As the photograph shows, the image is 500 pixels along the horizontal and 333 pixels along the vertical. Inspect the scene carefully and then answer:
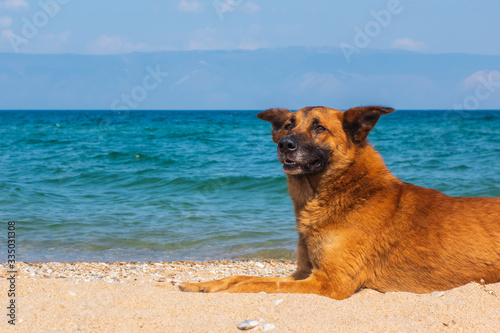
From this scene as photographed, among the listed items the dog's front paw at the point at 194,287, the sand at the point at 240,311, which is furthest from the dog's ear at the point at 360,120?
the dog's front paw at the point at 194,287

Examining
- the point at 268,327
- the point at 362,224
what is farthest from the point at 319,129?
the point at 268,327

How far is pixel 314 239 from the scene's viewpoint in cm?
477

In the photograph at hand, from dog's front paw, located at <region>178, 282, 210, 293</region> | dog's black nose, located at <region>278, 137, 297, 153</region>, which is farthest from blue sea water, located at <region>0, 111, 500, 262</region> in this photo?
dog's front paw, located at <region>178, 282, 210, 293</region>

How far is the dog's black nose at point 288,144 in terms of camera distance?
484 cm

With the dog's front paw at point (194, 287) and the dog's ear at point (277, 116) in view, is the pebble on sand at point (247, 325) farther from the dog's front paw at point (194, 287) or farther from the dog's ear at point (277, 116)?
the dog's ear at point (277, 116)

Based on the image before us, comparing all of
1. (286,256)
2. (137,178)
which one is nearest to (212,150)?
(137,178)

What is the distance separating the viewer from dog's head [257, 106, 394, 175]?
4863 millimetres

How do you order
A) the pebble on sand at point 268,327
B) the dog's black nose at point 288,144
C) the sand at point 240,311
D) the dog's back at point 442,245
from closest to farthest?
1. the pebble on sand at point 268,327
2. the sand at point 240,311
3. the dog's back at point 442,245
4. the dog's black nose at point 288,144

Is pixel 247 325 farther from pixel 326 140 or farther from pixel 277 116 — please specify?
pixel 277 116

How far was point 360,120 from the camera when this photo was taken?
16.2 feet

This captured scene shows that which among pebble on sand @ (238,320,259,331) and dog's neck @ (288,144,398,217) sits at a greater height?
dog's neck @ (288,144,398,217)

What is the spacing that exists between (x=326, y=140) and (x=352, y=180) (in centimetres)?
46

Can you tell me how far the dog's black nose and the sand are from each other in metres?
1.38

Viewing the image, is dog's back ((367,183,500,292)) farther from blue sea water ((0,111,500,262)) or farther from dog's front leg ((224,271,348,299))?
blue sea water ((0,111,500,262))
